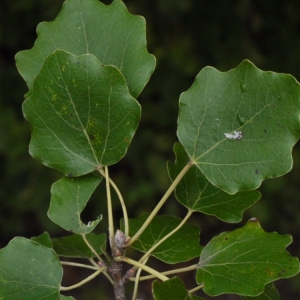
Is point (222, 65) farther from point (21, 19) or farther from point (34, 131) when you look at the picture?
point (34, 131)

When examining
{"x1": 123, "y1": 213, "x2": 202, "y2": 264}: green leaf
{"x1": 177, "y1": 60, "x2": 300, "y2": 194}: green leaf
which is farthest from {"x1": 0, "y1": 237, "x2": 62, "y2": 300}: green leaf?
{"x1": 177, "y1": 60, "x2": 300, "y2": 194}: green leaf

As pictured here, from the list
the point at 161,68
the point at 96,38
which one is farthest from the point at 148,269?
the point at 161,68

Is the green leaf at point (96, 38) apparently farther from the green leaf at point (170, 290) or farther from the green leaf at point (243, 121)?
the green leaf at point (170, 290)

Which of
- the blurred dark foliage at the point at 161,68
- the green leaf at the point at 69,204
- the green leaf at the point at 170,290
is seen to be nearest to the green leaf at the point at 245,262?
the green leaf at the point at 170,290

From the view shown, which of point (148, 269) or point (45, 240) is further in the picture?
point (45, 240)

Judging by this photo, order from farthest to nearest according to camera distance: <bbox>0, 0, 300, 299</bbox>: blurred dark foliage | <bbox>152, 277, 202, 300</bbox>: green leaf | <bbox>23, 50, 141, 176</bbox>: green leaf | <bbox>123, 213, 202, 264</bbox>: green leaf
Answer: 1. <bbox>0, 0, 300, 299</bbox>: blurred dark foliage
2. <bbox>123, 213, 202, 264</bbox>: green leaf
3. <bbox>23, 50, 141, 176</bbox>: green leaf
4. <bbox>152, 277, 202, 300</bbox>: green leaf

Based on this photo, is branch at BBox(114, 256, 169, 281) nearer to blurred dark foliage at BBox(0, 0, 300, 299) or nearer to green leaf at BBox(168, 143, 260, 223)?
green leaf at BBox(168, 143, 260, 223)

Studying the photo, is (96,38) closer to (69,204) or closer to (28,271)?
(69,204)
